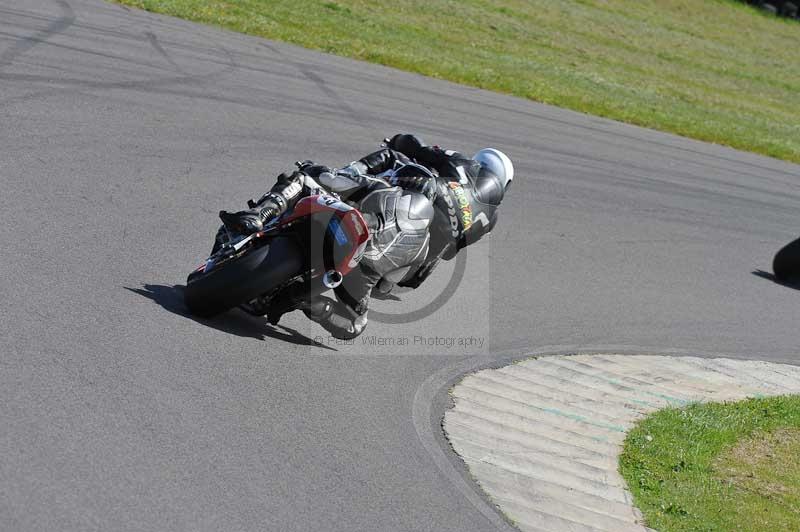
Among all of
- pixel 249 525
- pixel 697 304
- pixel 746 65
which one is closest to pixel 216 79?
pixel 697 304

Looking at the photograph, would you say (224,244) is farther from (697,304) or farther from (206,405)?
(697,304)

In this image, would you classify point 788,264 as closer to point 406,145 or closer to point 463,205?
point 463,205

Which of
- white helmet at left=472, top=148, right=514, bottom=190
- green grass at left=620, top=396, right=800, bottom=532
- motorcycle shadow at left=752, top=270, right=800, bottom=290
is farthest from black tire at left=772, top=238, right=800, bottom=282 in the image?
white helmet at left=472, top=148, right=514, bottom=190

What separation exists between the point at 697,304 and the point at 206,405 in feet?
21.7

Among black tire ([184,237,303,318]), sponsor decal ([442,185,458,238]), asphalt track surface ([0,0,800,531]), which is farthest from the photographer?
sponsor decal ([442,185,458,238])

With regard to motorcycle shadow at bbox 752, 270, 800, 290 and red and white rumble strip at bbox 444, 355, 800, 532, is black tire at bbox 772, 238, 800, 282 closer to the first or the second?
motorcycle shadow at bbox 752, 270, 800, 290

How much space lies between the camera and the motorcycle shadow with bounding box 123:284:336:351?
6418 mm

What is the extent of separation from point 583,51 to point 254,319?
2547 centimetres

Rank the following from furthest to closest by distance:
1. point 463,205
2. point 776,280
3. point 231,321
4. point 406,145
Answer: point 776,280 → point 406,145 → point 463,205 → point 231,321

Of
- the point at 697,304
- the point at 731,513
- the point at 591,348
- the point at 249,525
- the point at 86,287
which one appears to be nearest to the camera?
the point at 249,525

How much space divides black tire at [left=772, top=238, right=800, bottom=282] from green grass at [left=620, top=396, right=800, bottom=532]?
13.3 feet

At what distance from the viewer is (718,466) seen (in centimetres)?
665

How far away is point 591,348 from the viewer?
8492 mm

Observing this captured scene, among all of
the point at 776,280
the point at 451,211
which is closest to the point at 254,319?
the point at 451,211
